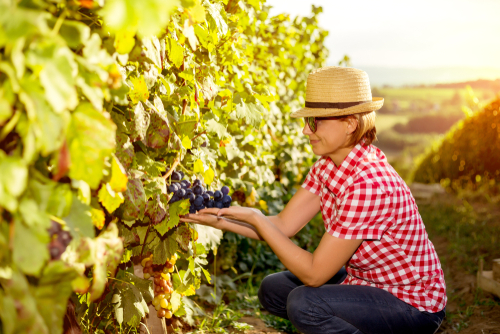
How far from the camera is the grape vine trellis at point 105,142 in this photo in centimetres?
98

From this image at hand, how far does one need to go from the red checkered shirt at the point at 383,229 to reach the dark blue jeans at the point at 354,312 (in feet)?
0.26

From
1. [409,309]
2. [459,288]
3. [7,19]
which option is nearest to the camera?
[7,19]

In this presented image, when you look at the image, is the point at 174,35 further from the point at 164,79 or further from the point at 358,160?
the point at 358,160

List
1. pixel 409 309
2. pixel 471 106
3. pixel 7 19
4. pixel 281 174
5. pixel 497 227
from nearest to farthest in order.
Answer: pixel 7 19 → pixel 409 309 → pixel 281 174 → pixel 497 227 → pixel 471 106

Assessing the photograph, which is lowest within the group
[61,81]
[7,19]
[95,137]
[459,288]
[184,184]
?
[459,288]

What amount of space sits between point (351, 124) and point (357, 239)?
59 cm

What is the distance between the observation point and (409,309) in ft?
7.73

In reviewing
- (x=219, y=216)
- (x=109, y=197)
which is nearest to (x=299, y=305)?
(x=219, y=216)

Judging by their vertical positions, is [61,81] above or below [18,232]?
above

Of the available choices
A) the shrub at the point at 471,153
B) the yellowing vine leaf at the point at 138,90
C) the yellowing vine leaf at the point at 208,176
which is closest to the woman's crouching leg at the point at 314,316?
the yellowing vine leaf at the point at 208,176

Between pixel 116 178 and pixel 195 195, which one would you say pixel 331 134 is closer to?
pixel 195 195

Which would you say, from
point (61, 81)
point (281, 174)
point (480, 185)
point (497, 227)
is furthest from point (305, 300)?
point (480, 185)

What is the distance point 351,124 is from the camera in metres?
2.38

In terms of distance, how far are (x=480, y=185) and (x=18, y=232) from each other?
8.40 meters
